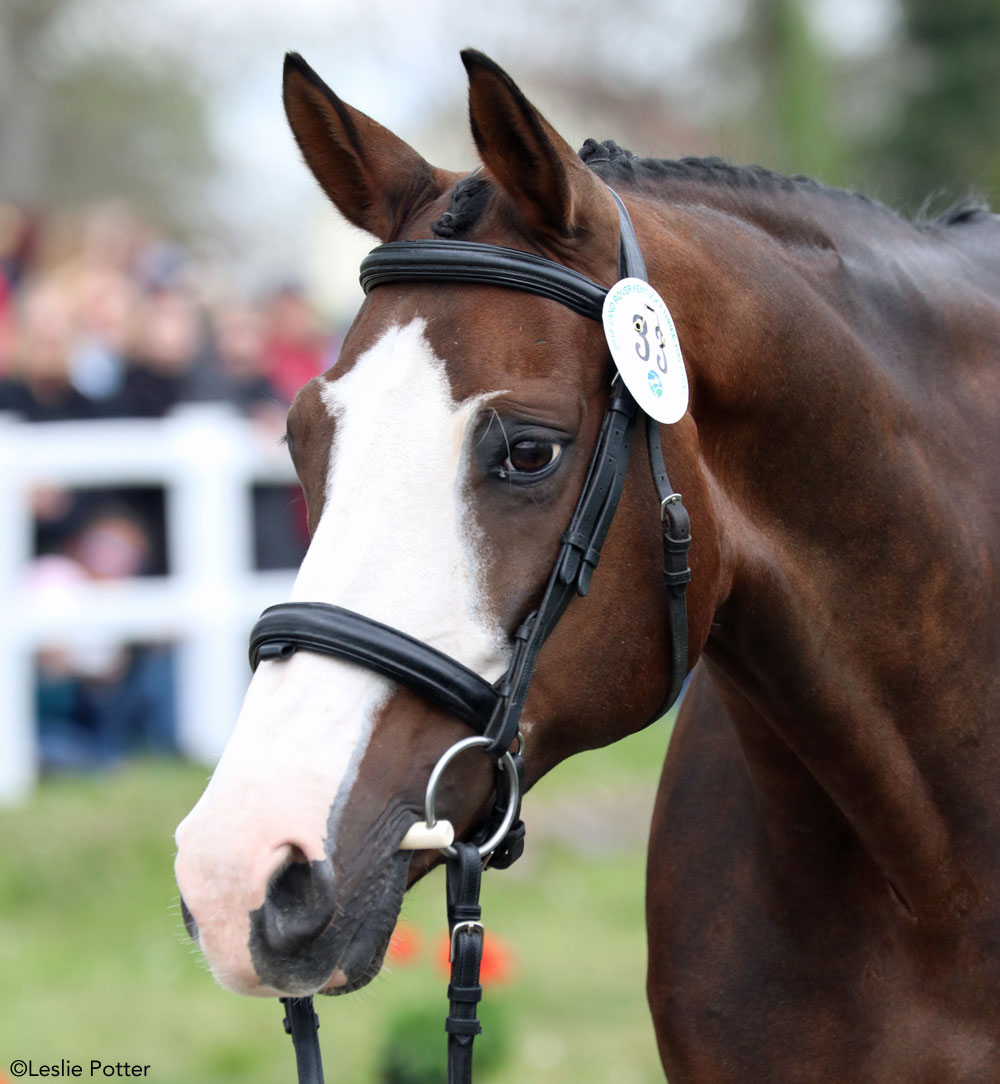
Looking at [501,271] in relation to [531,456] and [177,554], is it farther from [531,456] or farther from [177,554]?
[177,554]

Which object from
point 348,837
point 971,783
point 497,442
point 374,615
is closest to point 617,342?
point 497,442

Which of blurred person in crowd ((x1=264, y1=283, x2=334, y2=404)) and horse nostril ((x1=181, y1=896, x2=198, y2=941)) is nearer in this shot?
horse nostril ((x1=181, y1=896, x2=198, y2=941))

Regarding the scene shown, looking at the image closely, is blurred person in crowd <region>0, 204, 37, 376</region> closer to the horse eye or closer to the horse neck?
the horse neck

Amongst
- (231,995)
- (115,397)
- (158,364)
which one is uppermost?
(158,364)

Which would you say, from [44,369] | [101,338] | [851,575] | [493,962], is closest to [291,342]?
[101,338]

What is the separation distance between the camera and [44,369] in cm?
737

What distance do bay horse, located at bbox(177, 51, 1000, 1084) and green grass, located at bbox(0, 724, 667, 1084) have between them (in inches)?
77.9

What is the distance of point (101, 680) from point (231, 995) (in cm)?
255

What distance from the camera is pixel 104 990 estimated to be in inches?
201

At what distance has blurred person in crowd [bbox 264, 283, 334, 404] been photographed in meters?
8.34

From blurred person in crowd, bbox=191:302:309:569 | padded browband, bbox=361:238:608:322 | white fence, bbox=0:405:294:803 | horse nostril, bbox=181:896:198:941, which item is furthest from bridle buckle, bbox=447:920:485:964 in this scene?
blurred person in crowd, bbox=191:302:309:569

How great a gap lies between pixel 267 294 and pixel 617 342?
24.8 feet

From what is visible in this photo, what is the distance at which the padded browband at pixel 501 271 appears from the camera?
1986 millimetres

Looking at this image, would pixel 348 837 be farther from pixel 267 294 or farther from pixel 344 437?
pixel 267 294
